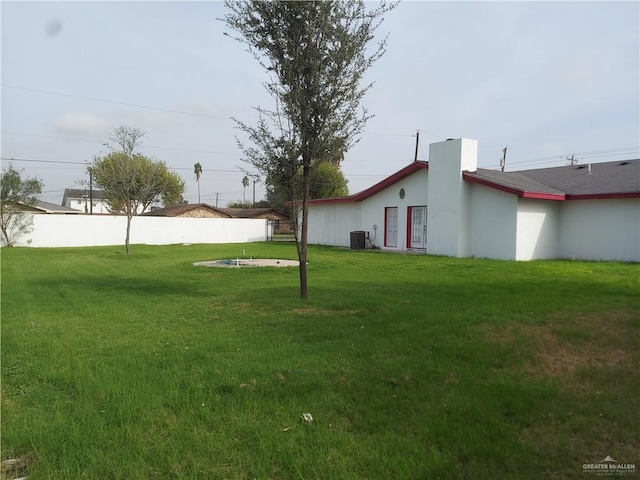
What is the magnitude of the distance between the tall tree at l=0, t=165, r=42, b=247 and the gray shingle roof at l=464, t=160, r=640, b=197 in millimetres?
25487

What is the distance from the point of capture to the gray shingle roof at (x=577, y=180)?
17125 millimetres

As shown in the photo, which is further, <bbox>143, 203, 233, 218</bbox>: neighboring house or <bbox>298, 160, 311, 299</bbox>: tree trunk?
<bbox>143, 203, 233, 218</bbox>: neighboring house

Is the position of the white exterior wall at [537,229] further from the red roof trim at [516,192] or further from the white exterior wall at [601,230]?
the red roof trim at [516,192]

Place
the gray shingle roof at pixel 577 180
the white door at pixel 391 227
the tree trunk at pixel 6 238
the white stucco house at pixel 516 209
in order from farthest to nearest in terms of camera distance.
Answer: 1. the tree trunk at pixel 6 238
2. the white door at pixel 391 227
3. the gray shingle roof at pixel 577 180
4. the white stucco house at pixel 516 209

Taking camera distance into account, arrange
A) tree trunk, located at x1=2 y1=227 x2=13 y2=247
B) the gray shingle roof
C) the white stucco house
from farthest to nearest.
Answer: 1. tree trunk, located at x1=2 y1=227 x2=13 y2=247
2. the gray shingle roof
3. the white stucco house

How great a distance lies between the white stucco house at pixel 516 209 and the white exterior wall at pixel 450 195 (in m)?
0.04

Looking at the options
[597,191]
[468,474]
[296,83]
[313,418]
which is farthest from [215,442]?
[597,191]

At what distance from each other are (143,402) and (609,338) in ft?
17.6

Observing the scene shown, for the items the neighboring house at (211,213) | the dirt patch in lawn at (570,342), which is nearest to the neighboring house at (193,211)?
the neighboring house at (211,213)

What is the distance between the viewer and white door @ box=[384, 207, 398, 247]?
2344cm

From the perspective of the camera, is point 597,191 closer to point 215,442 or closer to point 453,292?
point 453,292

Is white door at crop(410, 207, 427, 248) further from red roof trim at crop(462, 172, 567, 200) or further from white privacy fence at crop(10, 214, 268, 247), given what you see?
white privacy fence at crop(10, 214, 268, 247)

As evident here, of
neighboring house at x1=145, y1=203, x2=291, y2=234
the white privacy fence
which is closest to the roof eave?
the white privacy fence

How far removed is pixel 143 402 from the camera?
3949mm
